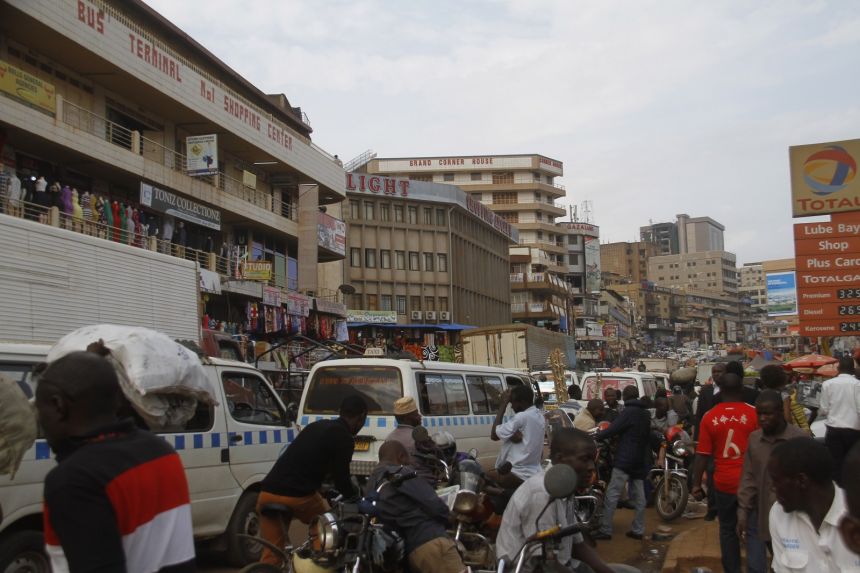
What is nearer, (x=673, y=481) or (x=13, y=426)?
(x=13, y=426)

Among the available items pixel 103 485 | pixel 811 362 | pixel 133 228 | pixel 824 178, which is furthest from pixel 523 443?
pixel 824 178

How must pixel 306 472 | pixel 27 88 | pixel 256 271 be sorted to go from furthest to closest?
pixel 256 271 → pixel 27 88 → pixel 306 472

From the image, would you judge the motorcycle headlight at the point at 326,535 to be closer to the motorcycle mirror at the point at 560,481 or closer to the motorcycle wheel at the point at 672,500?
the motorcycle mirror at the point at 560,481

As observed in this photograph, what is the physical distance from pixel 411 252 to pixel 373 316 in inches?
360

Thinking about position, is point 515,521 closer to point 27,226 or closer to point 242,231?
point 27,226

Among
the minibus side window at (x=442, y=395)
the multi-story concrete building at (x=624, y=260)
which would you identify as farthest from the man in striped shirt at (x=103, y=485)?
the multi-story concrete building at (x=624, y=260)

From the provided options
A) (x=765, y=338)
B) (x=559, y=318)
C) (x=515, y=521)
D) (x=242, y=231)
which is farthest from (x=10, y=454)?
(x=765, y=338)

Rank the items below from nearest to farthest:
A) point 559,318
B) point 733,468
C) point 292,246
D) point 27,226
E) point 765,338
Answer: point 733,468, point 27,226, point 292,246, point 559,318, point 765,338

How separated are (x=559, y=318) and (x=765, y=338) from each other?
113 m

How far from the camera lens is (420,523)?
16.9ft

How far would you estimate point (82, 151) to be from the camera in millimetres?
22750

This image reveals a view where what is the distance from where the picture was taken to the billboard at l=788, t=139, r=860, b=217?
88.6 ft

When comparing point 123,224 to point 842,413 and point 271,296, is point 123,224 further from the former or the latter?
point 842,413

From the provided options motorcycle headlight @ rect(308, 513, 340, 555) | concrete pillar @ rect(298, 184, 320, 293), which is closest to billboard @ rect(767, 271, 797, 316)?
concrete pillar @ rect(298, 184, 320, 293)
